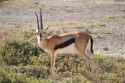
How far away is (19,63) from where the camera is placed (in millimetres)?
13203

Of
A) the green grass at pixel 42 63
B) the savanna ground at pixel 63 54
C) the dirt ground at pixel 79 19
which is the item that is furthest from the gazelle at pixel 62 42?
the dirt ground at pixel 79 19

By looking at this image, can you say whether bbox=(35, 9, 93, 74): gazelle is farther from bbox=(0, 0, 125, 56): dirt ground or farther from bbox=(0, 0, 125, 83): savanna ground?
bbox=(0, 0, 125, 56): dirt ground

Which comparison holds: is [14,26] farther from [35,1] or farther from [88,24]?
[35,1]

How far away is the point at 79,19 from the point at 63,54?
1256 centimetres

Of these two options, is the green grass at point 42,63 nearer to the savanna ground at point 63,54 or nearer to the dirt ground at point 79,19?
the savanna ground at point 63,54

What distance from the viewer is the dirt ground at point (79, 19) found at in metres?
17.9

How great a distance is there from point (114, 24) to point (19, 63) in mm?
10734

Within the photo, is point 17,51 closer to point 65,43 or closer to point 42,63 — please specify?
point 42,63

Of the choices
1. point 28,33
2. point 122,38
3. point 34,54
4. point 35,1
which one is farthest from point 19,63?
point 35,1

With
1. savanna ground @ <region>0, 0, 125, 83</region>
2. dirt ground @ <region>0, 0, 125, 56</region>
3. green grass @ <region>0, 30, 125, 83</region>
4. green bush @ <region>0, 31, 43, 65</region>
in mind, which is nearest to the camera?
savanna ground @ <region>0, 0, 125, 83</region>

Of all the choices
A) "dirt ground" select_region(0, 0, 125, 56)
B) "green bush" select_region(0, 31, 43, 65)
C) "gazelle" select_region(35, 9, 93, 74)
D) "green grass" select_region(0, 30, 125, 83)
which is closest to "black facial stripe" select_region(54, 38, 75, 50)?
"gazelle" select_region(35, 9, 93, 74)

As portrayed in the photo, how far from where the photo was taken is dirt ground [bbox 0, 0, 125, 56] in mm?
17880

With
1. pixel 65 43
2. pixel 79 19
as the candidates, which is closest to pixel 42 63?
pixel 65 43

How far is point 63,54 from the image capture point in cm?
1380
